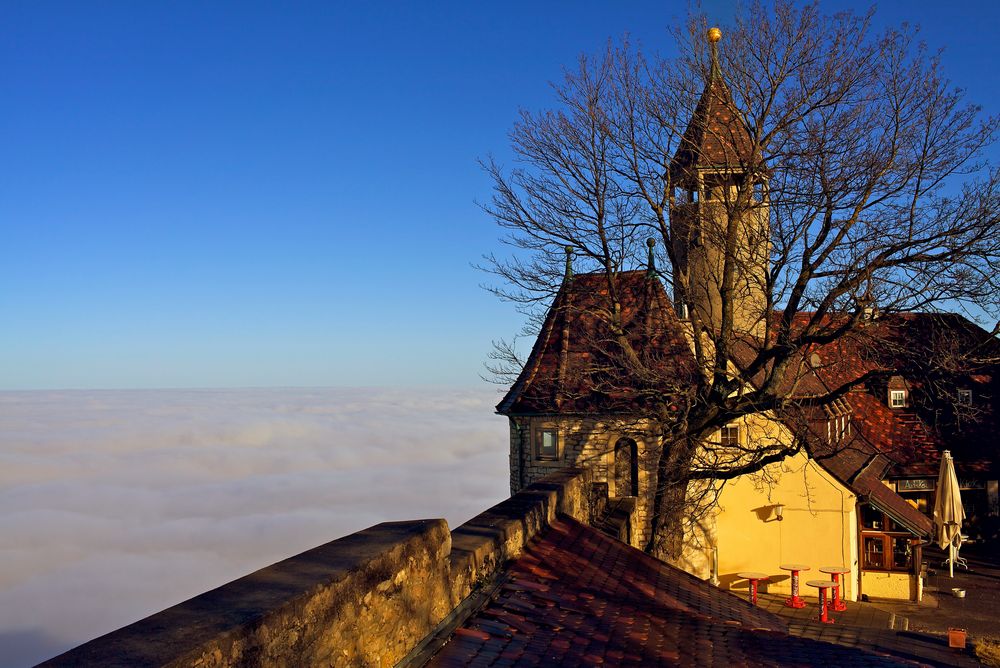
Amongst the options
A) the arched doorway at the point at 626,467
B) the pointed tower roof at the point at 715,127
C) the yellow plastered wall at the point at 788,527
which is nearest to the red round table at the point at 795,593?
the yellow plastered wall at the point at 788,527

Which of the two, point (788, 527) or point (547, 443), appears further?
point (788, 527)

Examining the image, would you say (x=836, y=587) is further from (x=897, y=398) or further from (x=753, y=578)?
(x=897, y=398)

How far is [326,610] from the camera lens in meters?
4.05

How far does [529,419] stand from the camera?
2198 centimetres

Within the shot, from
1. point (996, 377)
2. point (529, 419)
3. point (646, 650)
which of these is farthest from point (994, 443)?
point (646, 650)

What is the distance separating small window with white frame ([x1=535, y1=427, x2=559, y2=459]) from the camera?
2162 centimetres

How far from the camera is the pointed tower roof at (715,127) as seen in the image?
15.2m

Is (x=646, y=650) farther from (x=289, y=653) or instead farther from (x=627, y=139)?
(x=627, y=139)

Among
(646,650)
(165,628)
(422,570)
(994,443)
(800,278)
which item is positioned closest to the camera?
(165,628)

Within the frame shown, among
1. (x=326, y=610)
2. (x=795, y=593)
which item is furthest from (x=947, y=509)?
(x=326, y=610)

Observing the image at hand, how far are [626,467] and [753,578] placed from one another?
414 cm

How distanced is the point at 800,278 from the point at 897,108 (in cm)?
327

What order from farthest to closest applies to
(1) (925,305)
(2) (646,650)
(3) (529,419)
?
(3) (529,419), (1) (925,305), (2) (646,650)

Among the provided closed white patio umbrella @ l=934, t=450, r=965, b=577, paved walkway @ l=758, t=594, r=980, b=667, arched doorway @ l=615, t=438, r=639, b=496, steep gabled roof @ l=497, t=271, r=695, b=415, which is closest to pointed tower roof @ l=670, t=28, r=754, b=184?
steep gabled roof @ l=497, t=271, r=695, b=415
